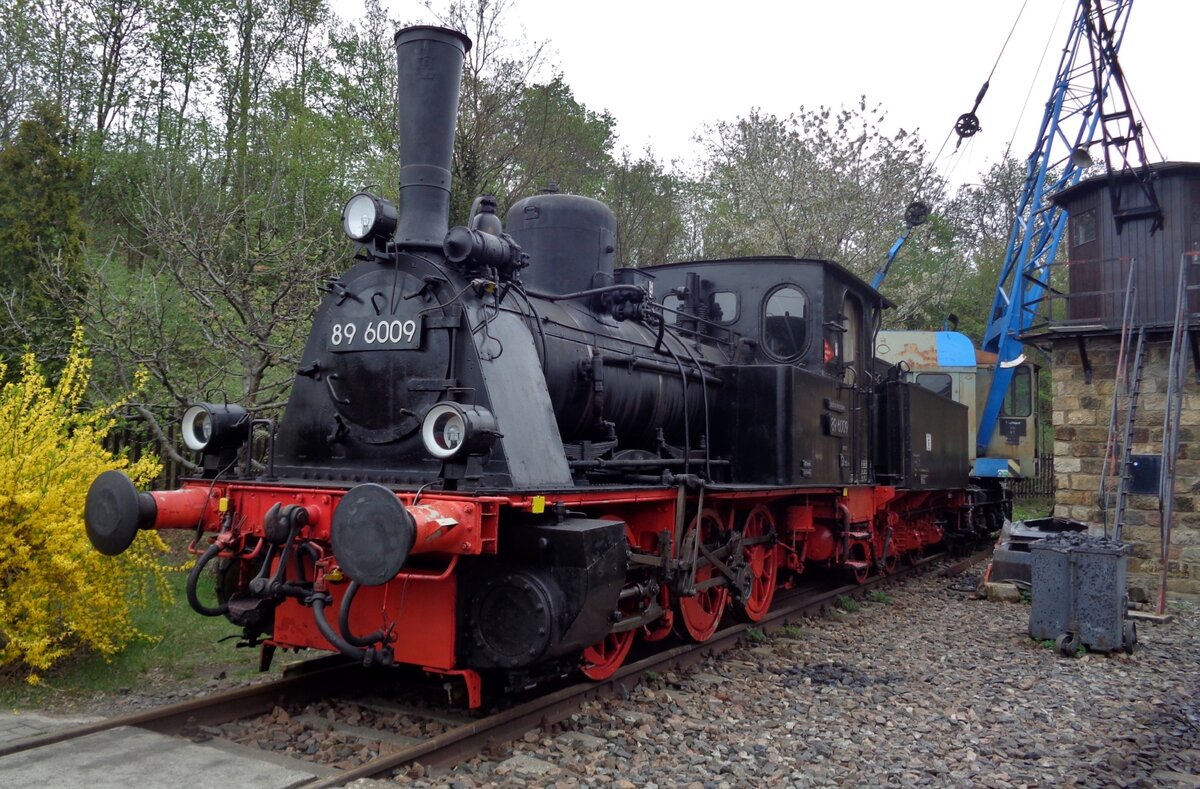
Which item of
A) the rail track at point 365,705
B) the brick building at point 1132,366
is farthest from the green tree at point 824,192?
the rail track at point 365,705

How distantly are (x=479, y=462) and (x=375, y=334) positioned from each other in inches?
48.8

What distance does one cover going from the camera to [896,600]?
9836 millimetres

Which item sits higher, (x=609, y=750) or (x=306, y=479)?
(x=306, y=479)

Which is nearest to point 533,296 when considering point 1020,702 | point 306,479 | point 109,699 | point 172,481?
point 306,479

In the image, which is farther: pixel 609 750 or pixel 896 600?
pixel 896 600

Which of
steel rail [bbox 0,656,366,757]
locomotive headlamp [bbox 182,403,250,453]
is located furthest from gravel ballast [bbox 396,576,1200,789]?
locomotive headlamp [bbox 182,403,250,453]

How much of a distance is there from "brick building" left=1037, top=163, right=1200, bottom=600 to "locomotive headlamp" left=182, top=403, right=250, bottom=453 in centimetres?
978

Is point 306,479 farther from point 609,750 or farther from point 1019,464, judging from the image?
point 1019,464

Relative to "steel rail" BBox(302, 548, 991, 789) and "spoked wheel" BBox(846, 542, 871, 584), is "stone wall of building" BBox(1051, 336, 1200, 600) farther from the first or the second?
"steel rail" BBox(302, 548, 991, 789)

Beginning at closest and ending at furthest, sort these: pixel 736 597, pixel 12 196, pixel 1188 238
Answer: pixel 736 597 < pixel 1188 238 < pixel 12 196

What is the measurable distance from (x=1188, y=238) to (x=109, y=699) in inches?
513

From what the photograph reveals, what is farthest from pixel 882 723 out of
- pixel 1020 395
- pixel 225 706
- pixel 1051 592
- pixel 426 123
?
pixel 1020 395

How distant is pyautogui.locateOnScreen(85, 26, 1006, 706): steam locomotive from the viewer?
4.36 m

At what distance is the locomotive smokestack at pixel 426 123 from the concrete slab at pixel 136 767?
2887 mm
